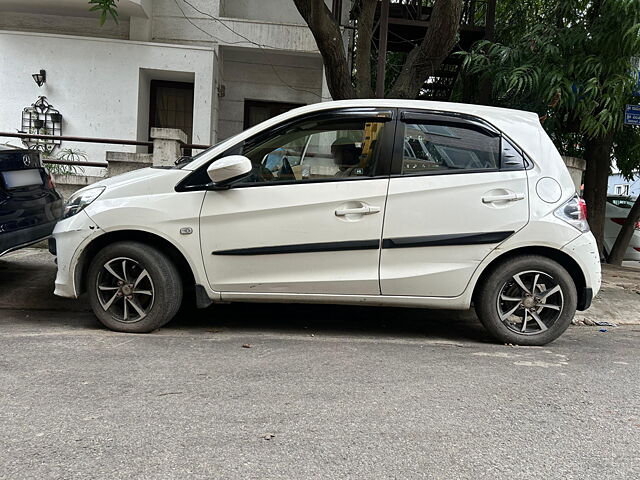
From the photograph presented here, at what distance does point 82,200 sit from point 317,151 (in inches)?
76.7

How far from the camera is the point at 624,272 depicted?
8789mm

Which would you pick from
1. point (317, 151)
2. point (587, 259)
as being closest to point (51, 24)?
point (317, 151)

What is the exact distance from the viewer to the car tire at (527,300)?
14.5 ft

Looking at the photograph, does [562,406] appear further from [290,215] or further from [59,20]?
[59,20]

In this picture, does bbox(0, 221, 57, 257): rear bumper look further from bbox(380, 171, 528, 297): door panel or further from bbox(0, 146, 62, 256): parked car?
bbox(380, 171, 528, 297): door panel

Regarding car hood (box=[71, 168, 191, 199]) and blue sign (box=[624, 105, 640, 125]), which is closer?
car hood (box=[71, 168, 191, 199])

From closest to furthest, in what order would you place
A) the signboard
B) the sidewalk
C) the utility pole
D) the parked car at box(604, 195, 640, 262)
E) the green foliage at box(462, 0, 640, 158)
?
the sidewalk → the green foliage at box(462, 0, 640, 158) → the signboard → the utility pole → the parked car at box(604, 195, 640, 262)

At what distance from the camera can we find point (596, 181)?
9.07 meters

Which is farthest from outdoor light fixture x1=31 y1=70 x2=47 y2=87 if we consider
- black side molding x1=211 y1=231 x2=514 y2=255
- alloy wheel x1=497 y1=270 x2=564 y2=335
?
alloy wheel x1=497 y1=270 x2=564 y2=335

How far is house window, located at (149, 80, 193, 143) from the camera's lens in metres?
11.9

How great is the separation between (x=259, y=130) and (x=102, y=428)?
2.55 meters

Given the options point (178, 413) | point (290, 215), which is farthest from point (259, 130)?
point (178, 413)

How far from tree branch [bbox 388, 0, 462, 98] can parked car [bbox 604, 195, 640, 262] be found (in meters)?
6.12

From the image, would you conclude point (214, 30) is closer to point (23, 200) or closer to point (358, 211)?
point (23, 200)
